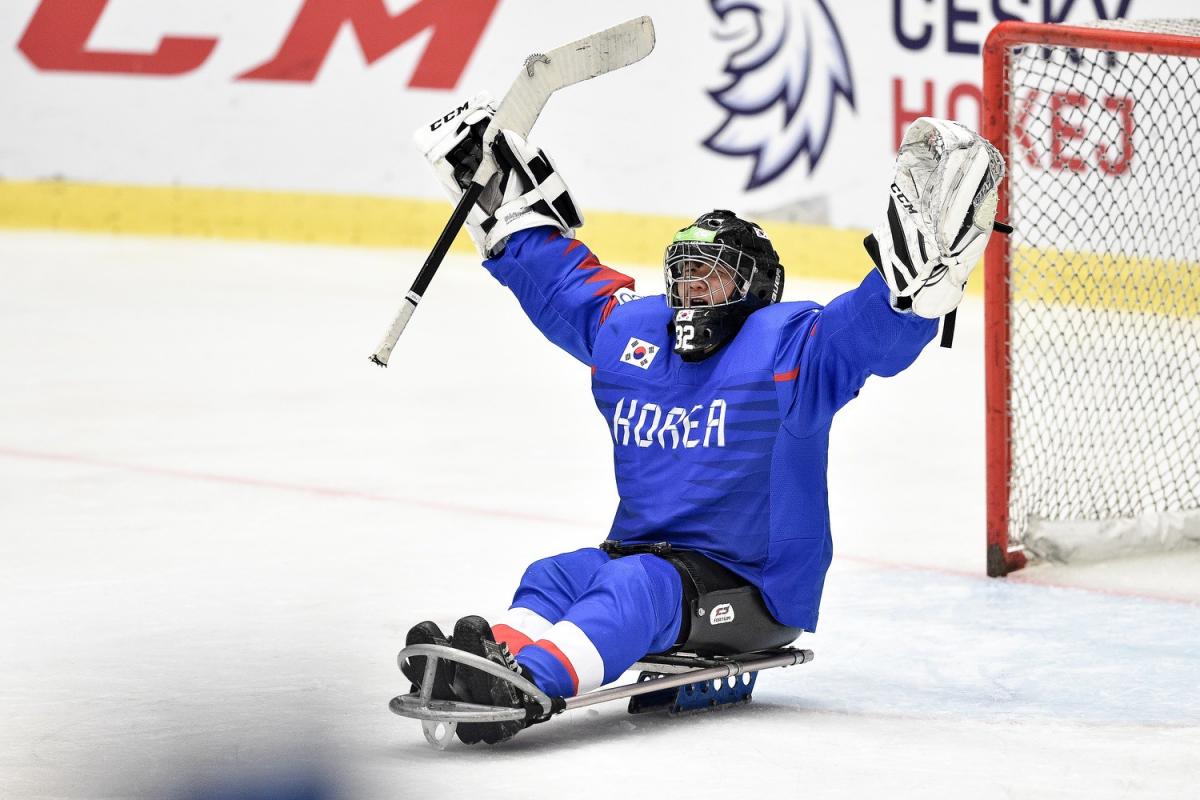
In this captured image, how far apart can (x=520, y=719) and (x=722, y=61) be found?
6386 mm

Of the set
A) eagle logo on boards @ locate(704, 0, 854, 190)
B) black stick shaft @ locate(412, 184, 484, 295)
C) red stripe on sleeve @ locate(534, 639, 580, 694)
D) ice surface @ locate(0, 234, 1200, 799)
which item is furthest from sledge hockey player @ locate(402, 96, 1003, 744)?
eagle logo on boards @ locate(704, 0, 854, 190)

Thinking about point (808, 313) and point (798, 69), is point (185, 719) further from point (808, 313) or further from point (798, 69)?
point (798, 69)

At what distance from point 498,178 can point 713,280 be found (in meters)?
0.59

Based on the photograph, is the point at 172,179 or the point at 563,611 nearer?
the point at 563,611

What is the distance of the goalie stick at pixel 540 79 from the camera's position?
374 centimetres

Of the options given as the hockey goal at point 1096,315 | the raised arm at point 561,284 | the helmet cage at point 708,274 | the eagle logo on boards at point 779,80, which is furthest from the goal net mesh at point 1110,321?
the helmet cage at point 708,274

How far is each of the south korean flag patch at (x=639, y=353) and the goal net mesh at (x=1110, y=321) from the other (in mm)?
1450

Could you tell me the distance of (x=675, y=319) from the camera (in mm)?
3416

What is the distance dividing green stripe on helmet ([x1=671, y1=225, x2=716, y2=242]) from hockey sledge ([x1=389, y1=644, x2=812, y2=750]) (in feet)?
2.25

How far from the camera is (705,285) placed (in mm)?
3418

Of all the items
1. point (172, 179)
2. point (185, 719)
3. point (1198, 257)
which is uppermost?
point (172, 179)

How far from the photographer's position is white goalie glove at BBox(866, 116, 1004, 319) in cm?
306

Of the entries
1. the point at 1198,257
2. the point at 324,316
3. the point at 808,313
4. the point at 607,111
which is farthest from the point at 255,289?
the point at 808,313

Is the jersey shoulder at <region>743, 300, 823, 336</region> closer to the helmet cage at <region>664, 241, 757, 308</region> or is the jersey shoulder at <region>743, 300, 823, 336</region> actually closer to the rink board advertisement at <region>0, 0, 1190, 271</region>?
the helmet cage at <region>664, 241, 757, 308</region>
